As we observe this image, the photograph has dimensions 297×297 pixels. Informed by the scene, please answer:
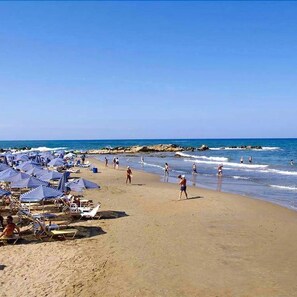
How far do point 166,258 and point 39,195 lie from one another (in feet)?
20.3

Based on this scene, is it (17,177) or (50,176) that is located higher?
(17,177)

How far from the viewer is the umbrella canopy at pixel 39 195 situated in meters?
14.6

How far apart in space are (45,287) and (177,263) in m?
3.66

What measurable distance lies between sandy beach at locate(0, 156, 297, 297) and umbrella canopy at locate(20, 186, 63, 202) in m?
1.56

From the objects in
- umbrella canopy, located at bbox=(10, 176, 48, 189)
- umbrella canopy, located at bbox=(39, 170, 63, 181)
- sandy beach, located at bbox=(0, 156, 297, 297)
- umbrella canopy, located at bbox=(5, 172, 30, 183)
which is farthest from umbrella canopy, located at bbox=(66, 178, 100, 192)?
umbrella canopy, located at bbox=(39, 170, 63, 181)

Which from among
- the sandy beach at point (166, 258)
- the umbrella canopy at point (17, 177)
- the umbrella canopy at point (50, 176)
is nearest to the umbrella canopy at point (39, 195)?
the sandy beach at point (166, 258)

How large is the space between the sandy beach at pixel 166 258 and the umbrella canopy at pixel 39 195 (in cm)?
156

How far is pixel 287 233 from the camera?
1405 centimetres

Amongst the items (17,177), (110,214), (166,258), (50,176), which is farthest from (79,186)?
(166,258)

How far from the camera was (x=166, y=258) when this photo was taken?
10953mm

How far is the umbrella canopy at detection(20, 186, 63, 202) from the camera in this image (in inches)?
573

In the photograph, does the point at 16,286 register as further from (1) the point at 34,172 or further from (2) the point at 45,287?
(1) the point at 34,172

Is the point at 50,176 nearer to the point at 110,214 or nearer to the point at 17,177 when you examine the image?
the point at 17,177

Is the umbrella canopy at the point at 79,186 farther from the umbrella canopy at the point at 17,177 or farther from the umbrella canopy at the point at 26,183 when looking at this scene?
the umbrella canopy at the point at 17,177
